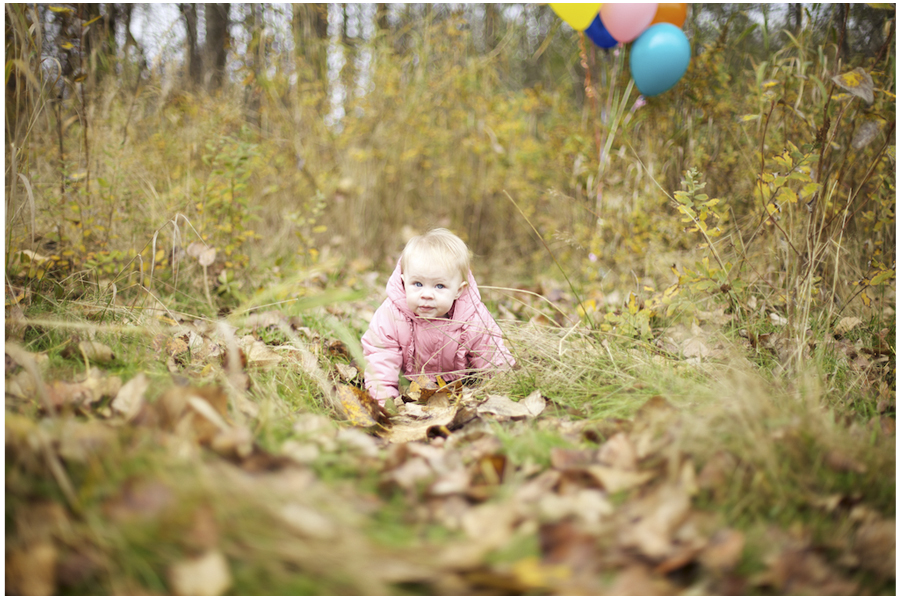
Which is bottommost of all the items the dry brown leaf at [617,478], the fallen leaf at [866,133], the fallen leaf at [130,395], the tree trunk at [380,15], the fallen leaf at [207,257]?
the dry brown leaf at [617,478]

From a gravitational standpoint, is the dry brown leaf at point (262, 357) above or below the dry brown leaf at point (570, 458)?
above

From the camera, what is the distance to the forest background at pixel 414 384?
2.97ft

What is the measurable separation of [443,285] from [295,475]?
116 cm

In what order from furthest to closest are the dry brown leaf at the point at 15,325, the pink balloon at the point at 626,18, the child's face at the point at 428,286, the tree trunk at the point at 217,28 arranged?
the tree trunk at the point at 217,28
the pink balloon at the point at 626,18
the child's face at the point at 428,286
the dry brown leaf at the point at 15,325

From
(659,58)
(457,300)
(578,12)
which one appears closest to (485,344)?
(457,300)

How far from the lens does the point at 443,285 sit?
2.06 metres

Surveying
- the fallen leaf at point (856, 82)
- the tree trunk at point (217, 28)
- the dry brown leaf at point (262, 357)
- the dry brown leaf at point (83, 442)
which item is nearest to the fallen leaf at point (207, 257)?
the dry brown leaf at point (262, 357)

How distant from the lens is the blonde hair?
6.61 ft

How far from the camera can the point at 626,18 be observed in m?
3.21

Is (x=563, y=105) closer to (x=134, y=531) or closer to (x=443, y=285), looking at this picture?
(x=443, y=285)

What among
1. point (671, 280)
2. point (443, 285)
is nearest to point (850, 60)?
point (671, 280)

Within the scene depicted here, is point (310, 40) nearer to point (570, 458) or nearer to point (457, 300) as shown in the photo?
point (457, 300)

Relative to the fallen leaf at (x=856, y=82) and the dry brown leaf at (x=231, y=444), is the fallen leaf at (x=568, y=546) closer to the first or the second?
the dry brown leaf at (x=231, y=444)

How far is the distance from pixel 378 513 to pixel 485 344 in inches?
48.3
